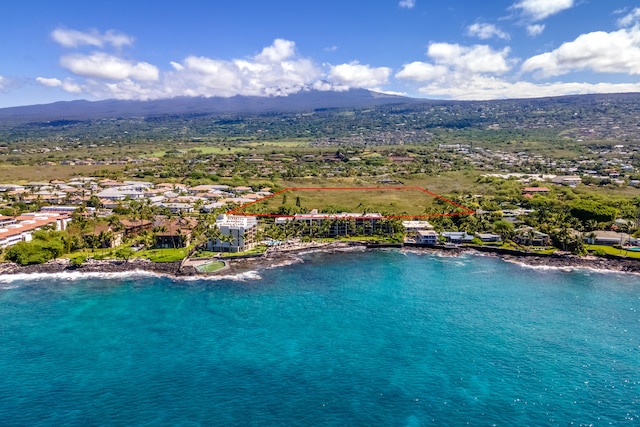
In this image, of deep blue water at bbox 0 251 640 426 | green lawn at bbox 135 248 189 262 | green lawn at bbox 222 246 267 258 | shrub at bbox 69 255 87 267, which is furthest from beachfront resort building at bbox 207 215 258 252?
shrub at bbox 69 255 87 267

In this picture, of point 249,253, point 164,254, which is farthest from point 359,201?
point 164,254

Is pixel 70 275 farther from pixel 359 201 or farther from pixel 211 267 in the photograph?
pixel 359 201

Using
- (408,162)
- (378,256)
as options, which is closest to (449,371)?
(378,256)

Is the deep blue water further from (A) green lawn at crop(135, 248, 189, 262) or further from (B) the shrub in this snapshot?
(A) green lawn at crop(135, 248, 189, 262)

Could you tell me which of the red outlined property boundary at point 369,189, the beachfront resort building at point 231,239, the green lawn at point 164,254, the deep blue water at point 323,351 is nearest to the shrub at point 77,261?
the deep blue water at point 323,351

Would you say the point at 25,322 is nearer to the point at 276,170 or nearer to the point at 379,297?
the point at 379,297
